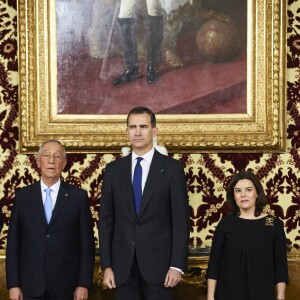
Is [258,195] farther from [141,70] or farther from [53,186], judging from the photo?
[141,70]

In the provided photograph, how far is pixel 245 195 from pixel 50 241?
1.10 m

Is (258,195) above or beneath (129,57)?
beneath

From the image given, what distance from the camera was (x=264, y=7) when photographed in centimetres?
513

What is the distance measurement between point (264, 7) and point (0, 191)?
89.4 inches

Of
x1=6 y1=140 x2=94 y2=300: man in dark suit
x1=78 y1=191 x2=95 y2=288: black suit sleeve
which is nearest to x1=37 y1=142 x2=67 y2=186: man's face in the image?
x1=6 y1=140 x2=94 y2=300: man in dark suit

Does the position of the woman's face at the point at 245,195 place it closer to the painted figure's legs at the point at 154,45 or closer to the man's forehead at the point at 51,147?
the man's forehead at the point at 51,147

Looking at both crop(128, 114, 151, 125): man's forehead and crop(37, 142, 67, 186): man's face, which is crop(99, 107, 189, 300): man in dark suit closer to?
crop(128, 114, 151, 125): man's forehead

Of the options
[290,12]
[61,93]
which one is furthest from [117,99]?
[290,12]

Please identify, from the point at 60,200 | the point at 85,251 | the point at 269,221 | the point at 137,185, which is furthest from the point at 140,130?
the point at 269,221

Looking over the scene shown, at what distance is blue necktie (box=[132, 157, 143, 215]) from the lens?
154 inches

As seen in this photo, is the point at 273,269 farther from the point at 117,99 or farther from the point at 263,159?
the point at 117,99

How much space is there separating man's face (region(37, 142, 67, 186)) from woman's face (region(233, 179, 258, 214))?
3.30ft

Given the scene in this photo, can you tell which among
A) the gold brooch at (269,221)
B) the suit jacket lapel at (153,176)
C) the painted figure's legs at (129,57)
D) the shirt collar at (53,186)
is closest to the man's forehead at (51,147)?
the shirt collar at (53,186)

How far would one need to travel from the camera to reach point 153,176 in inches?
154
